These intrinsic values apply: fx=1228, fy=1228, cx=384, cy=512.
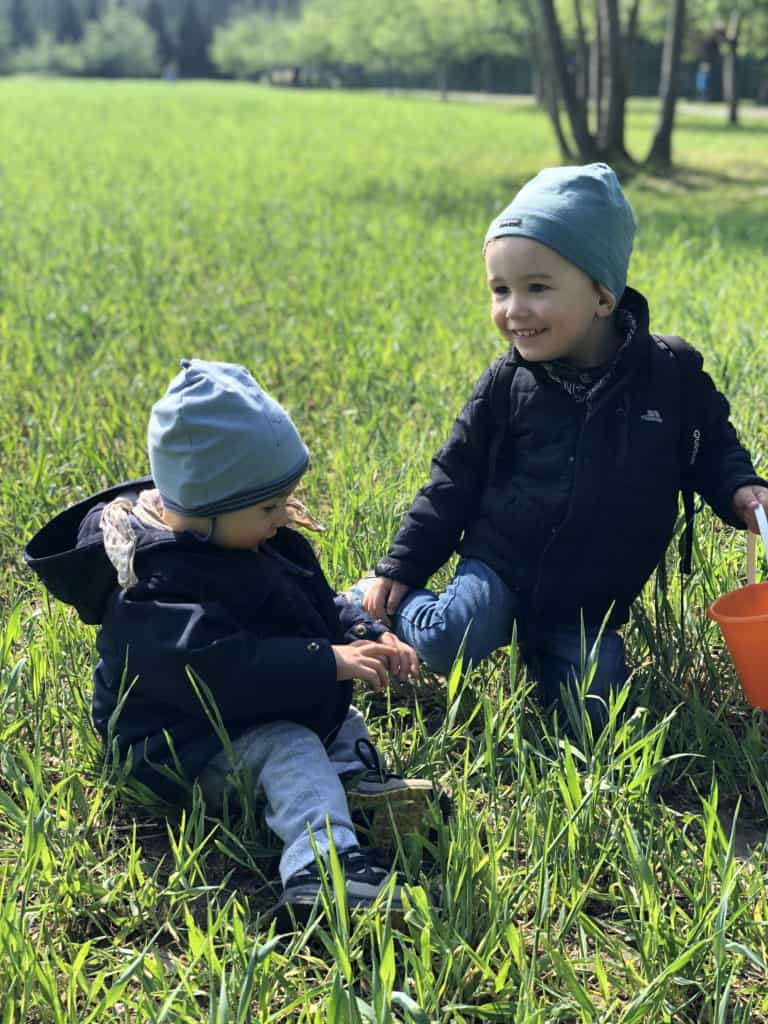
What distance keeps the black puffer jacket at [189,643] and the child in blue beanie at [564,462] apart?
500mm

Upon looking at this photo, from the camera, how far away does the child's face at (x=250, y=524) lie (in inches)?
90.2

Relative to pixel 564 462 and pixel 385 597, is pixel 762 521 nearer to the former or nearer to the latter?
pixel 564 462

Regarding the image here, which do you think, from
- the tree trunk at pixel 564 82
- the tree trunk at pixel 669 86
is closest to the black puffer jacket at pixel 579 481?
the tree trunk at pixel 564 82

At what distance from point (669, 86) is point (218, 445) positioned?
14769 mm

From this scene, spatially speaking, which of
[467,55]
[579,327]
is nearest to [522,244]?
[579,327]

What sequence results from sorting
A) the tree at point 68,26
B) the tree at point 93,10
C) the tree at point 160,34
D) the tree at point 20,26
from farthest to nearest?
the tree at point 93,10 < the tree at point 20,26 < the tree at point 68,26 < the tree at point 160,34

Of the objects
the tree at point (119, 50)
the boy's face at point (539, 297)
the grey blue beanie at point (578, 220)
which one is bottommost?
the tree at point (119, 50)

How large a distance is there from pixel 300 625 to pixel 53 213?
9.15 m

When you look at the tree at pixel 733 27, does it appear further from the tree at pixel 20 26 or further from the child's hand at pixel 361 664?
the tree at pixel 20 26

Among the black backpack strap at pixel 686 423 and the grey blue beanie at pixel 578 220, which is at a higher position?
the grey blue beanie at pixel 578 220

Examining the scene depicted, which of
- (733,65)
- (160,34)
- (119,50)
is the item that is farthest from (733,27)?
(160,34)

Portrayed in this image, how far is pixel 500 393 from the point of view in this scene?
2.80 meters

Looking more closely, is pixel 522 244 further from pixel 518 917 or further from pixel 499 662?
pixel 518 917

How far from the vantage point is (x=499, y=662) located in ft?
9.30
